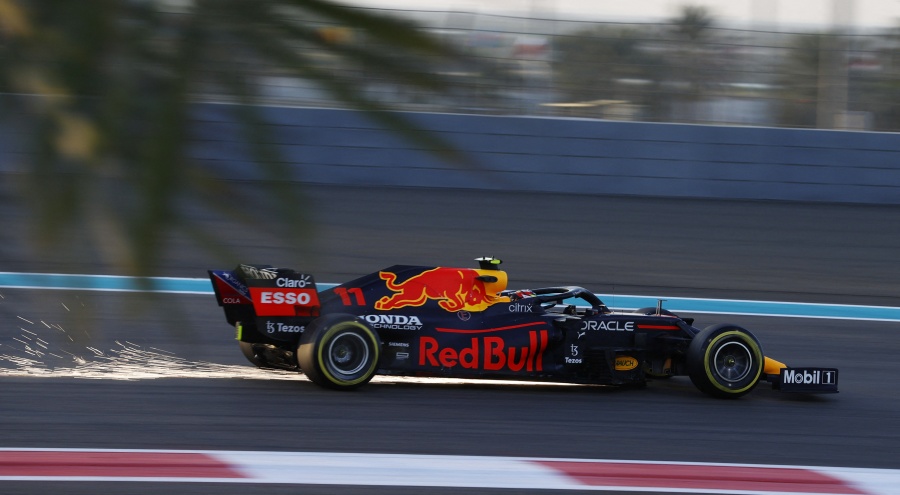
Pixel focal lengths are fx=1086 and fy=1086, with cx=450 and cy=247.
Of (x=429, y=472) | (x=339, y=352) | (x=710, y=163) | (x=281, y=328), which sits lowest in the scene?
(x=429, y=472)

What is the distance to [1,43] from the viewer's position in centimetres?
135

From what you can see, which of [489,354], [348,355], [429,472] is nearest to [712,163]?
[489,354]

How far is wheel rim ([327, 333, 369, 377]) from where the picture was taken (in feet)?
21.2

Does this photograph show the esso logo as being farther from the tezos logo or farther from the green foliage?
the green foliage

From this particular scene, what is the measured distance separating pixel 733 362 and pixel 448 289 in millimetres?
1920

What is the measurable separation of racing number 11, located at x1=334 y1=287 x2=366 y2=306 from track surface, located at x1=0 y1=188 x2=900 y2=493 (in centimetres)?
16

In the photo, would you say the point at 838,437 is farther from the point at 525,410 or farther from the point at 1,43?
the point at 1,43

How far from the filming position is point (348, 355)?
6.54 metres

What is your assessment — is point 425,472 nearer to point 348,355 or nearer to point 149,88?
point 348,355

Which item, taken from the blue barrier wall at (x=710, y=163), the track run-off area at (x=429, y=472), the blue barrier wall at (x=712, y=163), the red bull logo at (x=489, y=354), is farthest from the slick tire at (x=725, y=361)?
the blue barrier wall at (x=712, y=163)

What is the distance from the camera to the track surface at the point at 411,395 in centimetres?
152

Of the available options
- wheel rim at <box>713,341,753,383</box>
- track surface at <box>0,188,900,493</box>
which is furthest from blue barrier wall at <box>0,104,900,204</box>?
wheel rim at <box>713,341,753,383</box>

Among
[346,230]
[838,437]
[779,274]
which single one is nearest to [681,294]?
[779,274]

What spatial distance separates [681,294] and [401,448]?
5.94 meters
